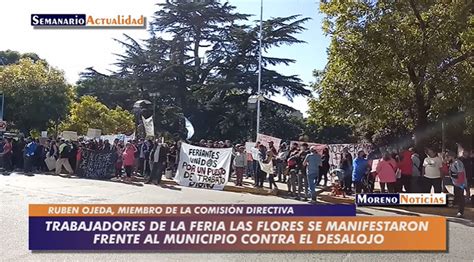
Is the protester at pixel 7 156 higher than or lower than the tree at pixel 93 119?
lower

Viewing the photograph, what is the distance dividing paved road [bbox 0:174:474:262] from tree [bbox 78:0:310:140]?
1972cm

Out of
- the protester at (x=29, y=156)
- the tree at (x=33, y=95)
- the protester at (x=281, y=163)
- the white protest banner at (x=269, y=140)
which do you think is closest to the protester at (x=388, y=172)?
the protester at (x=281, y=163)

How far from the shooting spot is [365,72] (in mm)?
14438

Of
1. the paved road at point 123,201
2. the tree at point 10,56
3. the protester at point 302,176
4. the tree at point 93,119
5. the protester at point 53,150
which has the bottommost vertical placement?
the paved road at point 123,201

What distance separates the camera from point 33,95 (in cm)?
3400

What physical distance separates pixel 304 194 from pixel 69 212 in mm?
7756

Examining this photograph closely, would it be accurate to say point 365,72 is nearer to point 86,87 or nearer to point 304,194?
point 304,194

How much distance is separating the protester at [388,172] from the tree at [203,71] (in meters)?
20.2

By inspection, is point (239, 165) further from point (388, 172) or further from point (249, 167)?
point (388, 172)

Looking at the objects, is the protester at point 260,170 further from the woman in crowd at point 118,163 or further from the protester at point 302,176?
the woman in crowd at point 118,163

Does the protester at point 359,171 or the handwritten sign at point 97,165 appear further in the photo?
the handwritten sign at point 97,165

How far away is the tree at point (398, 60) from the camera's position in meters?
13.4

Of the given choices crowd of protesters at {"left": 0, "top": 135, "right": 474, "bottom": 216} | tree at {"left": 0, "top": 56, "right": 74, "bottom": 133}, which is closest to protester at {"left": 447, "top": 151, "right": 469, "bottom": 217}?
crowd of protesters at {"left": 0, "top": 135, "right": 474, "bottom": 216}

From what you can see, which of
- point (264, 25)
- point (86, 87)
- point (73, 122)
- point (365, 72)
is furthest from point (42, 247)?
point (86, 87)
